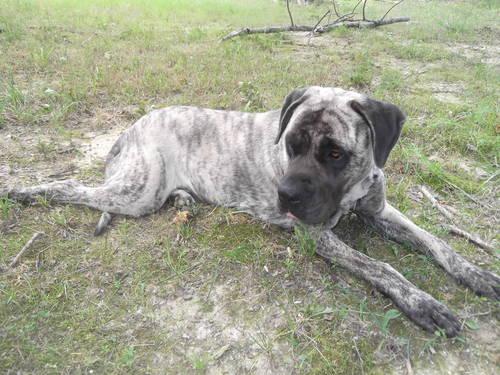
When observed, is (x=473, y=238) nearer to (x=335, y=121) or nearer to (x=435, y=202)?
(x=435, y=202)

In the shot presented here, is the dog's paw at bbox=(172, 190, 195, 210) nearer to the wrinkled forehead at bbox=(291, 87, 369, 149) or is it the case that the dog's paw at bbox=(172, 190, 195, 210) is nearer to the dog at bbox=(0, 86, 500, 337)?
the dog at bbox=(0, 86, 500, 337)

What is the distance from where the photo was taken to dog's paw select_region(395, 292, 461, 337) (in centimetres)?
227

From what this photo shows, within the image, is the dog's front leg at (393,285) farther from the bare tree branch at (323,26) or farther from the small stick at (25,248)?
the bare tree branch at (323,26)

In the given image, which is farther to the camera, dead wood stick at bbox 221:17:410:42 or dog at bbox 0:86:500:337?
dead wood stick at bbox 221:17:410:42

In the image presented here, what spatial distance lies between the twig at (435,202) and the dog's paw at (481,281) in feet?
2.30

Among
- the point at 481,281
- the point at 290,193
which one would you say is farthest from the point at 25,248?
the point at 481,281

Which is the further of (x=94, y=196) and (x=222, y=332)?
(x=94, y=196)

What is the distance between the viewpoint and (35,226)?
3039 mm

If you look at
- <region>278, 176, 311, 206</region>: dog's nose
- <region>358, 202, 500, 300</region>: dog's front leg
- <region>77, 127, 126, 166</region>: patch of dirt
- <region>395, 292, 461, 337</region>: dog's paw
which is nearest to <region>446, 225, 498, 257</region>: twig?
<region>358, 202, 500, 300</region>: dog's front leg

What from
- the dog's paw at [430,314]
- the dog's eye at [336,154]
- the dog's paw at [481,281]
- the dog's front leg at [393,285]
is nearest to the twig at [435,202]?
the dog's paw at [481,281]

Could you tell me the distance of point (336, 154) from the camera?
8.19 ft

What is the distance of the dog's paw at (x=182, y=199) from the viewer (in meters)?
3.34

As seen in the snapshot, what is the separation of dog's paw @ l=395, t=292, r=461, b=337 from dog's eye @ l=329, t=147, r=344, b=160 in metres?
0.94

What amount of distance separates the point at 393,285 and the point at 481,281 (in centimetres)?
58
